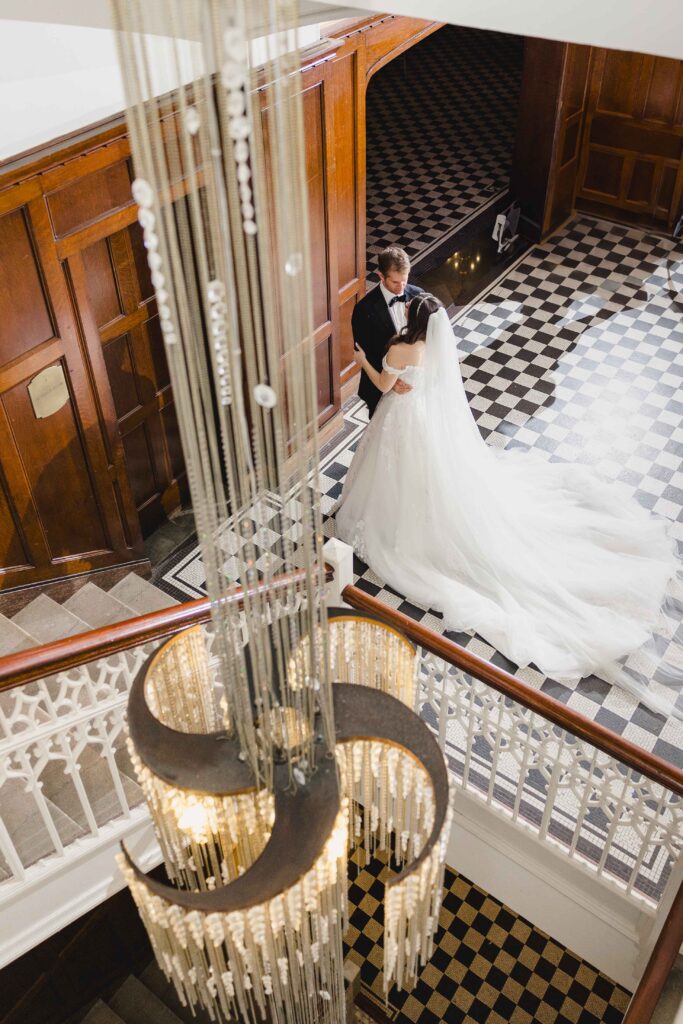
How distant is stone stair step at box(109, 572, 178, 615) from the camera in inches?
234

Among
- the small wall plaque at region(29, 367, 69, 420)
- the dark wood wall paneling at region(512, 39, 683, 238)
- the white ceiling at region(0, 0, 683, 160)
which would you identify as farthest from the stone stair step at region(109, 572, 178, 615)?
the dark wood wall paneling at region(512, 39, 683, 238)

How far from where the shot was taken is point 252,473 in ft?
5.42

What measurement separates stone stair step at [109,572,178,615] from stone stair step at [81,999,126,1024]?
10.2ft

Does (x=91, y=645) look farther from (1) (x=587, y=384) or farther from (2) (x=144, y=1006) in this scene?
(1) (x=587, y=384)

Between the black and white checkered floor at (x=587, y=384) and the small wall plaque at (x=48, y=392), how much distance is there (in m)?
1.62

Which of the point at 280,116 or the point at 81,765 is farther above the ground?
the point at 280,116

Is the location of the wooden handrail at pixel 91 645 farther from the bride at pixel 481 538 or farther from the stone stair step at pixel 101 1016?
the stone stair step at pixel 101 1016

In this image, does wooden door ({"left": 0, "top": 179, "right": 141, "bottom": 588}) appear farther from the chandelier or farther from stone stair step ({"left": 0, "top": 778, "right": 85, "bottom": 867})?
the chandelier

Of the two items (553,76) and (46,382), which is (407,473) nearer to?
(46,382)

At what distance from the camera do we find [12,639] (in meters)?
5.29

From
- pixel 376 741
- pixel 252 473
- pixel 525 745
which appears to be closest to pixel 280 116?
pixel 252 473

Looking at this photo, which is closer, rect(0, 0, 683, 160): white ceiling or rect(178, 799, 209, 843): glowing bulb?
rect(178, 799, 209, 843): glowing bulb

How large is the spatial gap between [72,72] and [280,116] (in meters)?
3.99

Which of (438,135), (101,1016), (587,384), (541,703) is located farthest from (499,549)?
(438,135)
